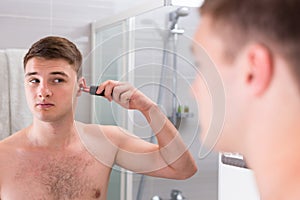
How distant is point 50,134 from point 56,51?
27 cm

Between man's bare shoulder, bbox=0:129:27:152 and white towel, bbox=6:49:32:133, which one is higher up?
white towel, bbox=6:49:32:133

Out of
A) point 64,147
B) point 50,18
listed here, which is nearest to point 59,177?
point 64,147

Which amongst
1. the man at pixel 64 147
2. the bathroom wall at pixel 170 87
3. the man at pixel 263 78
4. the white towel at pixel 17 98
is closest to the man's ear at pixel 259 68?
the man at pixel 263 78

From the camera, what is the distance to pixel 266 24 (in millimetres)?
378

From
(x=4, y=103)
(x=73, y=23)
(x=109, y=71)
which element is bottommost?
(x=4, y=103)

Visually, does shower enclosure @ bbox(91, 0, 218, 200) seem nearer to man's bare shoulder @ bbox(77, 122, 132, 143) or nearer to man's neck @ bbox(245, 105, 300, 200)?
man's bare shoulder @ bbox(77, 122, 132, 143)

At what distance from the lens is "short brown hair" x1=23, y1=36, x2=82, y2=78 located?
137 centimetres

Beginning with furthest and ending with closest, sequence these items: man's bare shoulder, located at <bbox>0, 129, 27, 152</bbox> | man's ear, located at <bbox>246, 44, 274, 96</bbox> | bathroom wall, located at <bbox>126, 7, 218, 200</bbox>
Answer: man's bare shoulder, located at <bbox>0, 129, 27, 152</bbox>, bathroom wall, located at <bbox>126, 7, 218, 200</bbox>, man's ear, located at <bbox>246, 44, 274, 96</bbox>

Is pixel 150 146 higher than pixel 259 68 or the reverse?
the reverse

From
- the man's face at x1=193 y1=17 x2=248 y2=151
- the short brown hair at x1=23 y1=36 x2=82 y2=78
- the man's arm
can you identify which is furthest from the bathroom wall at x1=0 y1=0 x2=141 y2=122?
the man's face at x1=193 y1=17 x2=248 y2=151

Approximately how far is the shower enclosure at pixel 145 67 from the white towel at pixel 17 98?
0.25 metres

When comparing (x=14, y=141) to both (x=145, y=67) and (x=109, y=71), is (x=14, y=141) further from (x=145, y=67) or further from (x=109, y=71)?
(x=145, y=67)

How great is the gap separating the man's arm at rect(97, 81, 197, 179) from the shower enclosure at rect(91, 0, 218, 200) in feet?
0.13

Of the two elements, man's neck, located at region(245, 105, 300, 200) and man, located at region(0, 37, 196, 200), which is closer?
man's neck, located at region(245, 105, 300, 200)
